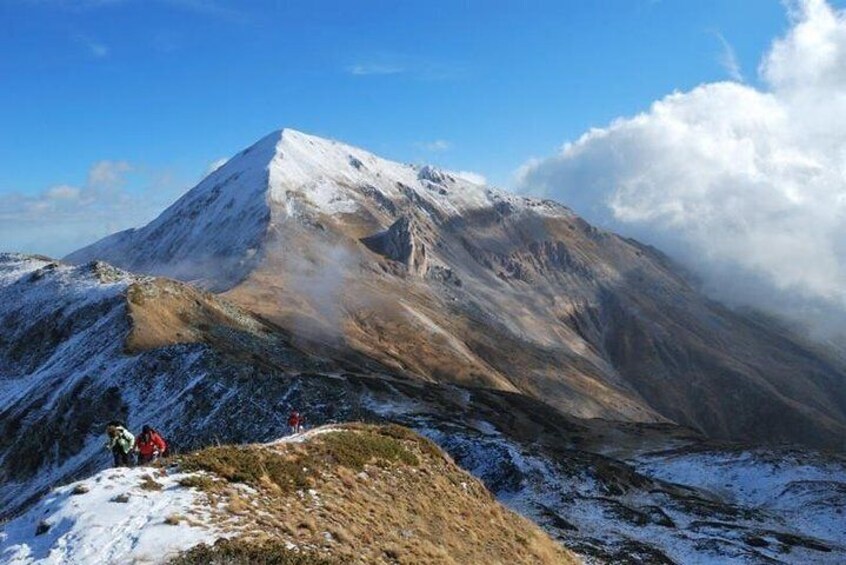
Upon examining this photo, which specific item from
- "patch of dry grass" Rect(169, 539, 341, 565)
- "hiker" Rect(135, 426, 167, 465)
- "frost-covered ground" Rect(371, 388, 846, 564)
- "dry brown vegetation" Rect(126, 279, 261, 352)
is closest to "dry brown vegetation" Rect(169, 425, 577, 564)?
"patch of dry grass" Rect(169, 539, 341, 565)

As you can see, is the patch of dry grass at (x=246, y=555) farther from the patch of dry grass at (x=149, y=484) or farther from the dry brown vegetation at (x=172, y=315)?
the dry brown vegetation at (x=172, y=315)

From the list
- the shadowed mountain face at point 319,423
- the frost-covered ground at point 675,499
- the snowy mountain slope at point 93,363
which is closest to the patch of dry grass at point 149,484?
the shadowed mountain face at point 319,423

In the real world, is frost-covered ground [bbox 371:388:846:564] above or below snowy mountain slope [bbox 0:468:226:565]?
below

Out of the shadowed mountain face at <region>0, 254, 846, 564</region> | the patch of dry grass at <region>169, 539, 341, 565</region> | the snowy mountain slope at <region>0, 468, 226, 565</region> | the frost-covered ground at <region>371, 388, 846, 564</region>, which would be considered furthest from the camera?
the frost-covered ground at <region>371, 388, 846, 564</region>

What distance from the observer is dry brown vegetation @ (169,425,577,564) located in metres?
19.4

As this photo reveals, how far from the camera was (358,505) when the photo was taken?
24.2 metres

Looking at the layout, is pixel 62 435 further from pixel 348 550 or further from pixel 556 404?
pixel 556 404

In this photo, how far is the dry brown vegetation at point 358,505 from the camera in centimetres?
1939

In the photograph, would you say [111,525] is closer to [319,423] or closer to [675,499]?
[319,423]

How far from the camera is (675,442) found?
103 metres

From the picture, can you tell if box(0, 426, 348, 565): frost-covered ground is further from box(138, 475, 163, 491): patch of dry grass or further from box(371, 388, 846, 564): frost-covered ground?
box(371, 388, 846, 564): frost-covered ground

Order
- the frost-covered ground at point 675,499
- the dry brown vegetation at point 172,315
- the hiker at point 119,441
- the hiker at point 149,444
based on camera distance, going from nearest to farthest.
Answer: the hiker at point 119,441 < the hiker at point 149,444 < the frost-covered ground at point 675,499 < the dry brown vegetation at point 172,315

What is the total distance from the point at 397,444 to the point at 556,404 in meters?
149

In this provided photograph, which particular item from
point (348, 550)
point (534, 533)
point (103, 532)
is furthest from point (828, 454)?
point (103, 532)
